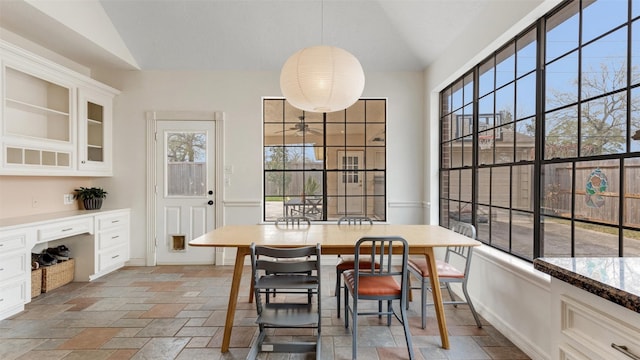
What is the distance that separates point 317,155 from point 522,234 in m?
2.74

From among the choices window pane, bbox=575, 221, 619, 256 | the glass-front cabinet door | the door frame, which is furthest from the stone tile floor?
the glass-front cabinet door

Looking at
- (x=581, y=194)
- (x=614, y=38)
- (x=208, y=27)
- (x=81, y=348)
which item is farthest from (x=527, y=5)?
(x=81, y=348)

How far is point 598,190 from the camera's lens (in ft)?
6.17

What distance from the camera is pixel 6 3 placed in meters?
2.77


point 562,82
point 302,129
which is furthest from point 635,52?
point 302,129

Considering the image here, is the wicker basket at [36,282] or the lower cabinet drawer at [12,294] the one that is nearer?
the lower cabinet drawer at [12,294]

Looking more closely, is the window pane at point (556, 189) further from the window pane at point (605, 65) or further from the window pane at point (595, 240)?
the window pane at point (605, 65)

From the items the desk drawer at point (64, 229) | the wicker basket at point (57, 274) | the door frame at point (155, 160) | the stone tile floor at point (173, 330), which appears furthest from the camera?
the door frame at point (155, 160)

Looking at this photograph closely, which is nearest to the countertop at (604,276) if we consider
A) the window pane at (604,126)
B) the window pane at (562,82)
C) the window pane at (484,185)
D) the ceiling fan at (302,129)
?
the window pane at (604,126)

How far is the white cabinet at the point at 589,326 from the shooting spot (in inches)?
32.5

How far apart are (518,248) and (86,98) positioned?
4871mm

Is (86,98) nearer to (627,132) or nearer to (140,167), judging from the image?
(140,167)

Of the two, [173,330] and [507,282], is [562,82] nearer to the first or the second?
[507,282]

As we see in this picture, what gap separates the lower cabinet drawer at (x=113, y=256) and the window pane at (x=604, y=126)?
479cm
